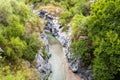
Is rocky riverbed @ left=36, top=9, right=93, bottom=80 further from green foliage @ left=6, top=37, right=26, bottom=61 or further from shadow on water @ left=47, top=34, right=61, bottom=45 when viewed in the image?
green foliage @ left=6, top=37, right=26, bottom=61

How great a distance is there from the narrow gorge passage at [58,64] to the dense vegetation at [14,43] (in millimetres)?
5109

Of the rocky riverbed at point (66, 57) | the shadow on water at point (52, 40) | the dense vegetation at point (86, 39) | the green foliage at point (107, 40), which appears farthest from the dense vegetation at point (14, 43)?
the shadow on water at point (52, 40)

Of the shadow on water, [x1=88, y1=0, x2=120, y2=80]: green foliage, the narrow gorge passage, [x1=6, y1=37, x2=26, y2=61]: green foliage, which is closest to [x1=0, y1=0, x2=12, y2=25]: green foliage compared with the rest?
[x1=6, y1=37, x2=26, y2=61]: green foliage

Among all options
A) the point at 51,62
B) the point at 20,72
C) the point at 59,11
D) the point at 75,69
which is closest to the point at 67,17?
the point at 59,11

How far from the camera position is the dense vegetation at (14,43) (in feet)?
96.7

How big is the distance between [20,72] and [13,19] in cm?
851

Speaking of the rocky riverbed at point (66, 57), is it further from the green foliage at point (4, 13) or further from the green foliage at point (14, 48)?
the green foliage at point (4, 13)

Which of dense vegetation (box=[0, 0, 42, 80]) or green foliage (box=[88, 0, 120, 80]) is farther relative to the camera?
dense vegetation (box=[0, 0, 42, 80])

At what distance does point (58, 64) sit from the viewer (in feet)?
Result: 134

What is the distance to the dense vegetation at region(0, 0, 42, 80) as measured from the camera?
29.5m

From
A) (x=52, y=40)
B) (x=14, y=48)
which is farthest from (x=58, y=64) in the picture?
(x=52, y=40)

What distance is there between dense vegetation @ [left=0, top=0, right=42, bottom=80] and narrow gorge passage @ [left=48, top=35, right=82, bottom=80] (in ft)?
16.8

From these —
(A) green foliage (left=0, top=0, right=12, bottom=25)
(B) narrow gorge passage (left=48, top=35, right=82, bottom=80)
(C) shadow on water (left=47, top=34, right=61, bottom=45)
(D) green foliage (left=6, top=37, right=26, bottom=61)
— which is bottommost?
(B) narrow gorge passage (left=48, top=35, right=82, bottom=80)

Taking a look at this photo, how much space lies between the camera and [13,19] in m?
34.0
